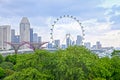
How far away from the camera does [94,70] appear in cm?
2158

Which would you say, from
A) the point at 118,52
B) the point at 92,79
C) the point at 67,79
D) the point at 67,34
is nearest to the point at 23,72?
the point at 67,79

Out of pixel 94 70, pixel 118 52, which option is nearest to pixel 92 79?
pixel 94 70

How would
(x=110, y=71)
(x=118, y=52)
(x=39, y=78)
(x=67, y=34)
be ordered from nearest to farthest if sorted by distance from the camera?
(x=39, y=78) → (x=110, y=71) → (x=118, y=52) → (x=67, y=34)

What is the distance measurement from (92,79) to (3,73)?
1987 centimetres

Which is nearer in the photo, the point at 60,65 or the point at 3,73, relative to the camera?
the point at 60,65

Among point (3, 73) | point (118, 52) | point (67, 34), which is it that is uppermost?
point (67, 34)

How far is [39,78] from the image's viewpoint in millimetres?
19672

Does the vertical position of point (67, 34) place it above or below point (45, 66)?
above

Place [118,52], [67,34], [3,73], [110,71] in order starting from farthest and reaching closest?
[67,34] < [3,73] < [118,52] < [110,71]

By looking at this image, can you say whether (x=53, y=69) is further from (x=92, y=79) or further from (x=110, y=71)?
(x=110, y=71)

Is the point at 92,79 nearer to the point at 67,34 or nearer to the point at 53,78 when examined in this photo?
the point at 53,78

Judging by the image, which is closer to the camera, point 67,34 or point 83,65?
point 83,65

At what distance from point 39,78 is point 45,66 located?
1.38 metres

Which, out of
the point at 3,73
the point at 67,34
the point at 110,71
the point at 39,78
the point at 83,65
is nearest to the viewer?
the point at 39,78
